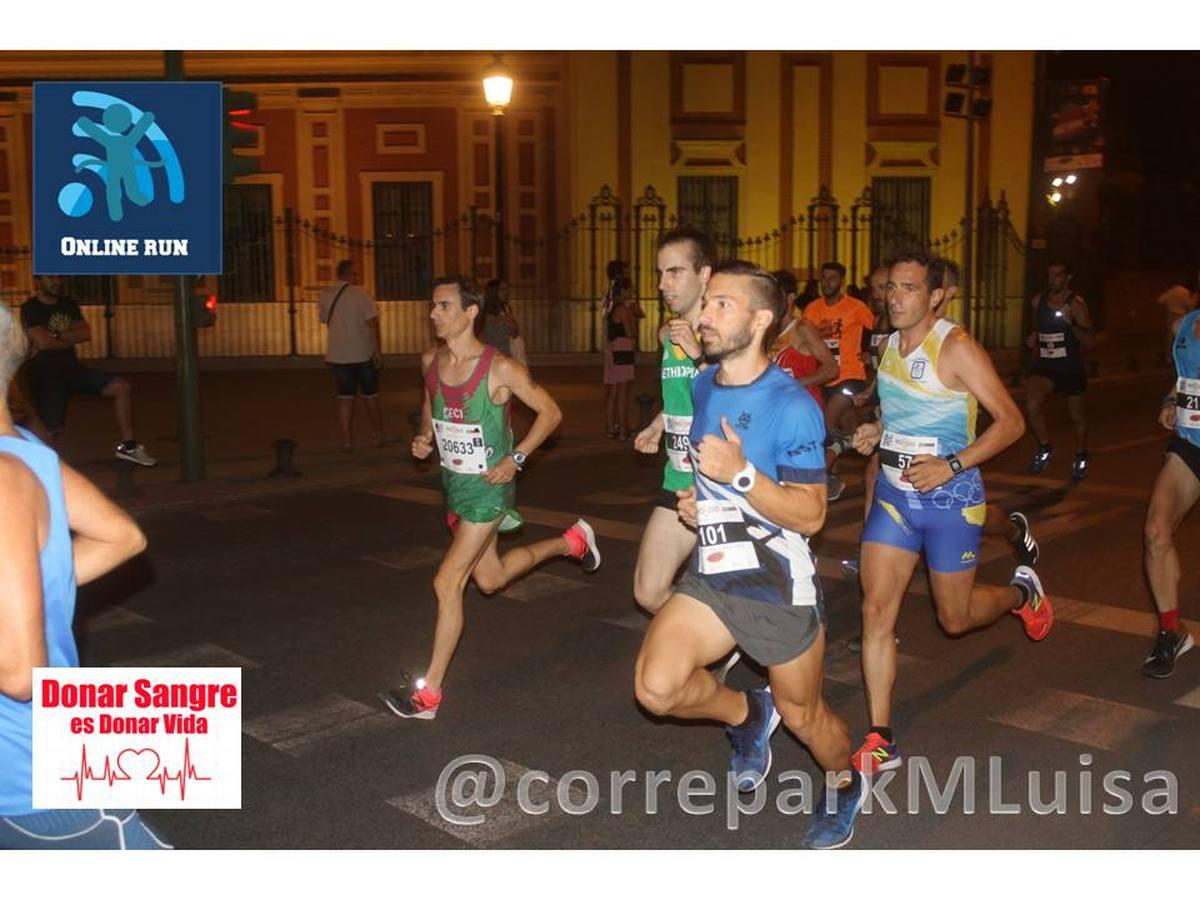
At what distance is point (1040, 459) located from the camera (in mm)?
12125

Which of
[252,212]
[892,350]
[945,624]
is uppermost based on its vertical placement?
[252,212]

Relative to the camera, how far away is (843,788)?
4348 millimetres

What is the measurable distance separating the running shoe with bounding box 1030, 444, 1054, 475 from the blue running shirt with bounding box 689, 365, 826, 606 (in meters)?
8.60

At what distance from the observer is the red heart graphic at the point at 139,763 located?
285cm

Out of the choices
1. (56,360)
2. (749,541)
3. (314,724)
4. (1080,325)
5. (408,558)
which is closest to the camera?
(749,541)

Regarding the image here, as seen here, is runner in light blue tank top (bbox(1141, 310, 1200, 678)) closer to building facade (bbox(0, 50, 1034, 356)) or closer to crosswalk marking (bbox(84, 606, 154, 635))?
crosswalk marking (bbox(84, 606, 154, 635))

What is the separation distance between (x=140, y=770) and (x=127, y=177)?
757 centimetres

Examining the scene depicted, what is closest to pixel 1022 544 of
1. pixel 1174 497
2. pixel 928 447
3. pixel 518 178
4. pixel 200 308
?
pixel 1174 497

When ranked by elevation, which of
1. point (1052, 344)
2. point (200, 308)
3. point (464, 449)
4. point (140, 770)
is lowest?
point (140, 770)

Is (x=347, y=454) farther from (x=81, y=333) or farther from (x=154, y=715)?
(x=154, y=715)

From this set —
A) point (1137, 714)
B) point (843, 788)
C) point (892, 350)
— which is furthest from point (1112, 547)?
point (843, 788)

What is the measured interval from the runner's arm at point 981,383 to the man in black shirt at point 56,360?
8.00 metres

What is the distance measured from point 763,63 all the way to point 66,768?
2655 centimetres

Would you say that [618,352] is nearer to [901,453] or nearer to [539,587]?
[539,587]
